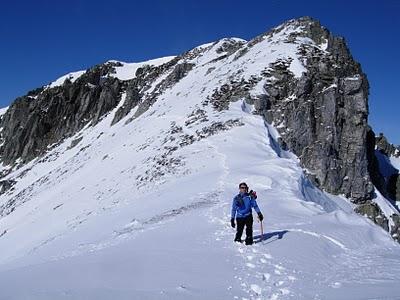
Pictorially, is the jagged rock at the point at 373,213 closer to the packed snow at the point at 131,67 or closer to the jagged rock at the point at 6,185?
the jagged rock at the point at 6,185

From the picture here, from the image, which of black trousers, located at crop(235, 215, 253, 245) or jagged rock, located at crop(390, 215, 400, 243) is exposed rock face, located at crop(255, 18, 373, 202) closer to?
jagged rock, located at crop(390, 215, 400, 243)

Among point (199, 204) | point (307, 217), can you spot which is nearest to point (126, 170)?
point (199, 204)

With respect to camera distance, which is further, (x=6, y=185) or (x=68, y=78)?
(x=68, y=78)

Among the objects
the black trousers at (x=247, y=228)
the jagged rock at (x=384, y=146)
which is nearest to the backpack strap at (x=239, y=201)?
the black trousers at (x=247, y=228)

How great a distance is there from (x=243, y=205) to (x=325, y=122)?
27.6m

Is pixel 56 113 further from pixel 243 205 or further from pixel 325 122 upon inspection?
pixel 243 205

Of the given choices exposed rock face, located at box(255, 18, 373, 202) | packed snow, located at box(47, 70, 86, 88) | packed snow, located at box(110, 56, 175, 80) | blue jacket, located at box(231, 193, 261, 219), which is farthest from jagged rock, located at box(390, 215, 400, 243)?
packed snow, located at box(47, 70, 86, 88)

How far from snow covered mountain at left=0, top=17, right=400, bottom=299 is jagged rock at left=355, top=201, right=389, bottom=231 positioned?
0.16 meters

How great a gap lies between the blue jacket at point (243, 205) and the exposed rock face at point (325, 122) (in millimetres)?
22182

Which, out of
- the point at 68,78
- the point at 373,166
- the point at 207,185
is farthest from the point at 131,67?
the point at 207,185

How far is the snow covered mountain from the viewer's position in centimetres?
955

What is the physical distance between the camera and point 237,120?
33781mm

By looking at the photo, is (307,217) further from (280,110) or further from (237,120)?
(280,110)

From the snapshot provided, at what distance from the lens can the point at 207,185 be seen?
2122 cm
